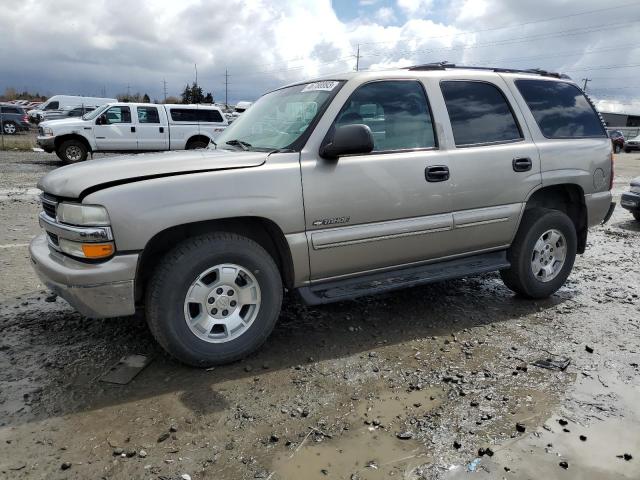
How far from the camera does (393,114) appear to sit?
12.5 ft

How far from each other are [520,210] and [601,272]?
82.2 inches

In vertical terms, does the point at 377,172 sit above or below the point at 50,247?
above

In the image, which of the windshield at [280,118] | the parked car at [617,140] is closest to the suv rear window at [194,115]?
the windshield at [280,118]

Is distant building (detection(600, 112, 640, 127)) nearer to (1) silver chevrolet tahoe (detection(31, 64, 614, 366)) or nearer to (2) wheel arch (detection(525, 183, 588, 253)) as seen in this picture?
(2) wheel arch (detection(525, 183, 588, 253))

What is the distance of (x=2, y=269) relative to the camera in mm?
5117

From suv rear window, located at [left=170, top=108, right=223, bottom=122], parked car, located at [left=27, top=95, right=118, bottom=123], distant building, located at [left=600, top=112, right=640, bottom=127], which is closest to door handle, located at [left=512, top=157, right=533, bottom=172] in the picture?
suv rear window, located at [left=170, top=108, right=223, bottom=122]

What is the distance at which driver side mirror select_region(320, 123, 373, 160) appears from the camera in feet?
10.8

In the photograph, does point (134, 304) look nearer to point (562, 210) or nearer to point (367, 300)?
point (367, 300)

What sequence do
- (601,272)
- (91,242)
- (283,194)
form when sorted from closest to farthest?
(91,242), (283,194), (601,272)

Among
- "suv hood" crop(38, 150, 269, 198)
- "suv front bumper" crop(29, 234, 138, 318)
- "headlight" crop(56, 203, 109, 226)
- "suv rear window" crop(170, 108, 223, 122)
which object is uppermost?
"suv rear window" crop(170, 108, 223, 122)

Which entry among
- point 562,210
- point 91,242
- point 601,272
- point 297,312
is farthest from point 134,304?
point 601,272

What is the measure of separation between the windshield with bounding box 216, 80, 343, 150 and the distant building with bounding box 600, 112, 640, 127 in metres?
72.8

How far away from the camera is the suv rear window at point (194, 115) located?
647 inches

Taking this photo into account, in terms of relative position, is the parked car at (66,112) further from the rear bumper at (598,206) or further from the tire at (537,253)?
the rear bumper at (598,206)
